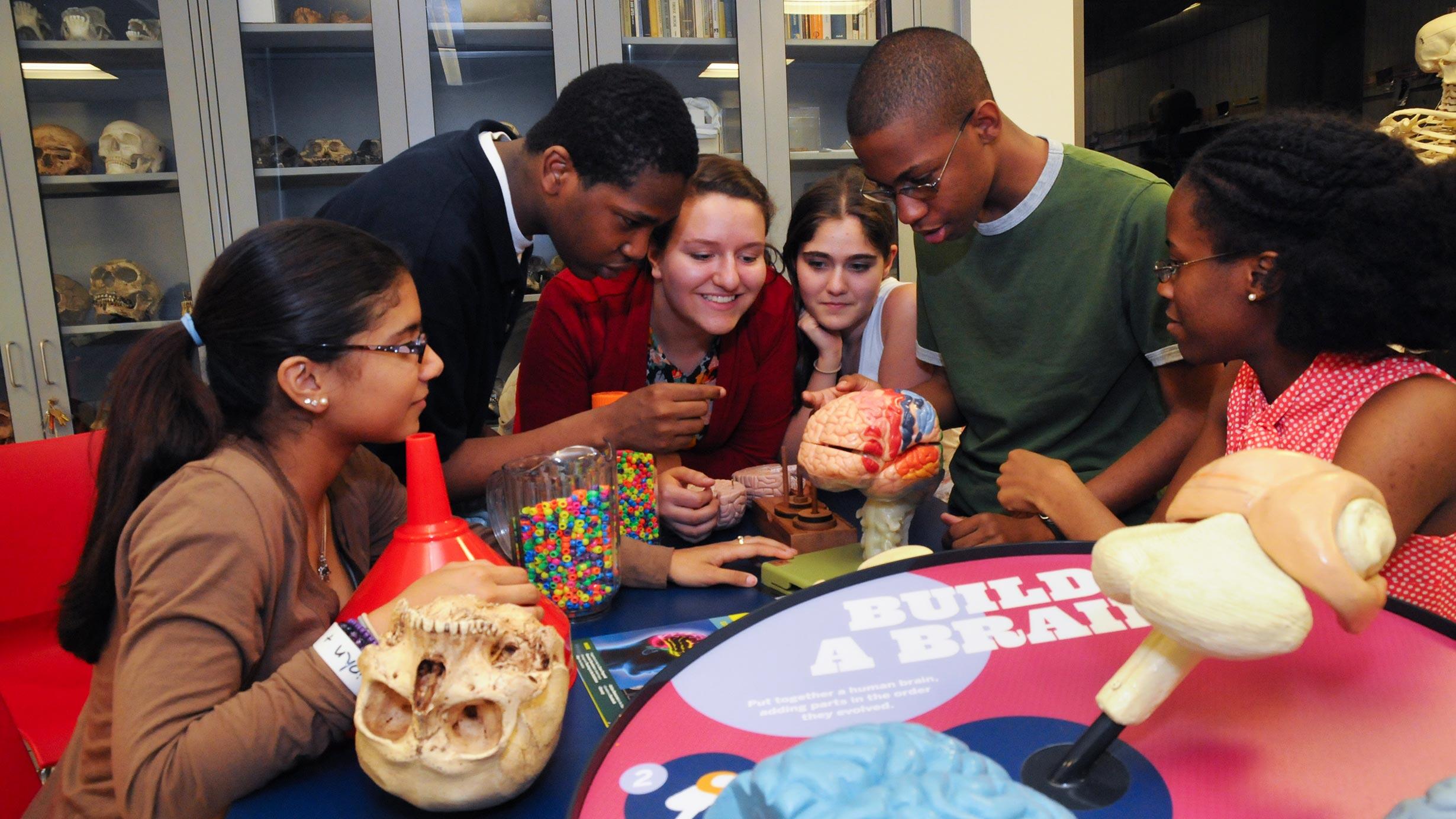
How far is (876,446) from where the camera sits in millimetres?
1232

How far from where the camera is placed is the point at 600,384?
206 centimetres

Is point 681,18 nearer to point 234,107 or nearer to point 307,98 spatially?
point 307,98

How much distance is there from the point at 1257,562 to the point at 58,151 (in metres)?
3.93

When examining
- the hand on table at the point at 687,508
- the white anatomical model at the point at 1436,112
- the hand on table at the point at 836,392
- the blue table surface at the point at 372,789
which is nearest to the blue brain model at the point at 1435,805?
the blue table surface at the point at 372,789

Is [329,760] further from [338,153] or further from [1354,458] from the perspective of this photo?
[338,153]

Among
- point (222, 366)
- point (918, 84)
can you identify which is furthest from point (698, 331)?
point (222, 366)

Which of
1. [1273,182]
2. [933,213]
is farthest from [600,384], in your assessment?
[1273,182]

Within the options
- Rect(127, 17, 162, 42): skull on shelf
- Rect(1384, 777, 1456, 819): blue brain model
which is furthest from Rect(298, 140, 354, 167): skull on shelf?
Rect(1384, 777, 1456, 819): blue brain model

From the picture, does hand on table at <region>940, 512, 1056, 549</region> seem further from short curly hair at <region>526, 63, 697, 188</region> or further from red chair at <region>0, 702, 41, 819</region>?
red chair at <region>0, 702, 41, 819</region>

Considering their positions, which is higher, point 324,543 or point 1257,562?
point 1257,562

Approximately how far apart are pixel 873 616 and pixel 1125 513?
1033 millimetres

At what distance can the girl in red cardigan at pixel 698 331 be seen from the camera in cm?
197

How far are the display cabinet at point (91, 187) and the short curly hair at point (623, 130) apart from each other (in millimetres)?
2221

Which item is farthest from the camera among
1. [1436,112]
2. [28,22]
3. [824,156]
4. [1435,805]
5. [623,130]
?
[824,156]
